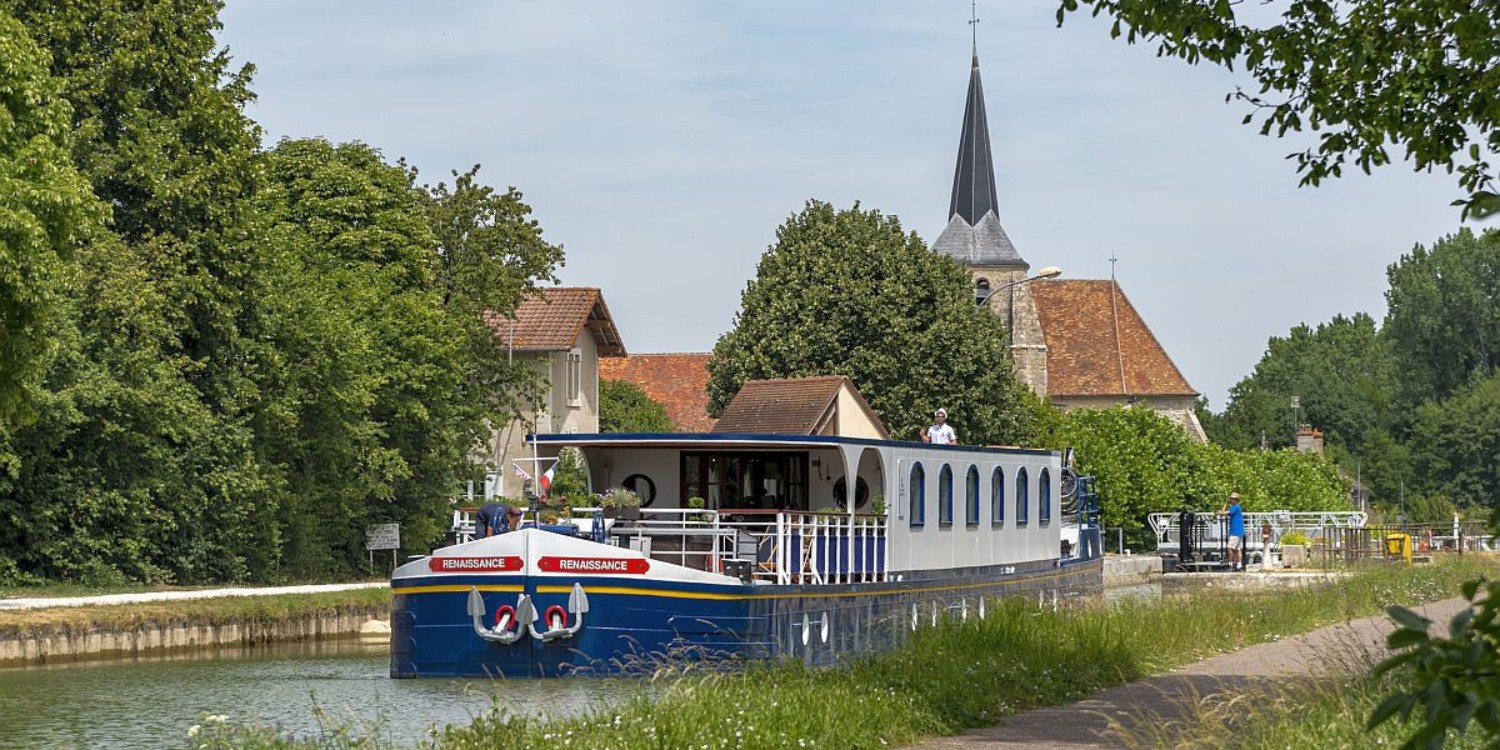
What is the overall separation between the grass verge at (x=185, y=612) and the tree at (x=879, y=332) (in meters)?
24.2

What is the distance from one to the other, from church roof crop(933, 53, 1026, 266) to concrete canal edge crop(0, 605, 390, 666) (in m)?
63.7

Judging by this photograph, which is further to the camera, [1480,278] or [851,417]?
[1480,278]

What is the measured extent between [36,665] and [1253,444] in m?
107

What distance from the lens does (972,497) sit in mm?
29234

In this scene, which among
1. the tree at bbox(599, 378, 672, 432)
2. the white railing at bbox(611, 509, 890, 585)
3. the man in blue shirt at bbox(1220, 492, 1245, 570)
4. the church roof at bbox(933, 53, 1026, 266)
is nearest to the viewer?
the white railing at bbox(611, 509, 890, 585)

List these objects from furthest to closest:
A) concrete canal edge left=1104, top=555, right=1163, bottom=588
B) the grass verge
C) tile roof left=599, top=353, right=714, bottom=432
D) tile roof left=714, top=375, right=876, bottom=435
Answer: tile roof left=599, top=353, right=714, bottom=432 → concrete canal edge left=1104, top=555, right=1163, bottom=588 → tile roof left=714, top=375, right=876, bottom=435 → the grass verge

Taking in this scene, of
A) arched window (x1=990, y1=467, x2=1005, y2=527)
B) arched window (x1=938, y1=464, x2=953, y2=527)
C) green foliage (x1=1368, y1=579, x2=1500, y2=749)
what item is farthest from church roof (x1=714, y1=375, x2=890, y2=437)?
green foliage (x1=1368, y1=579, x2=1500, y2=749)

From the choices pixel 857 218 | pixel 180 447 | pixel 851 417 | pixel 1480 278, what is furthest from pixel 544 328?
pixel 1480 278

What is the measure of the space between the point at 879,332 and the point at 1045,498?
2387 cm

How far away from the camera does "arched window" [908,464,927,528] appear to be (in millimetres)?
26641

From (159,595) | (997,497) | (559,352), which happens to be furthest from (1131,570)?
(159,595)

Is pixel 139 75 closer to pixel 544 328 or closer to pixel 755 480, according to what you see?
pixel 755 480

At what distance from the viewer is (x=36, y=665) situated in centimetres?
2527

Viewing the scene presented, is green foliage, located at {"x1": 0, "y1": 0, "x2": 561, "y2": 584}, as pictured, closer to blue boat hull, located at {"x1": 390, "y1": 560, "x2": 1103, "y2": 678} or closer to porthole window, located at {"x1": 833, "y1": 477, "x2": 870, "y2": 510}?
blue boat hull, located at {"x1": 390, "y1": 560, "x2": 1103, "y2": 678}
